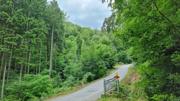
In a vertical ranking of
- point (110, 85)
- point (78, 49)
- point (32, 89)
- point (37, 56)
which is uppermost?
point (78, 49)

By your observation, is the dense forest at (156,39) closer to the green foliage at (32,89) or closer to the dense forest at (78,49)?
the dense forest at (78,49)

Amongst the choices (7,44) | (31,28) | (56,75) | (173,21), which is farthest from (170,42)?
(56,75)

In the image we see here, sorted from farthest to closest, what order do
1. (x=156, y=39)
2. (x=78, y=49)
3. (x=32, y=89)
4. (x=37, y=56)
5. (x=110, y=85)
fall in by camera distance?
1. (x=78, y=49)
2. (x=37, y=56)
3. (x=32, y=89)
4. (x=110, y=85)
5. (x=156, y=39)

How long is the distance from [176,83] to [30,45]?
33.4m

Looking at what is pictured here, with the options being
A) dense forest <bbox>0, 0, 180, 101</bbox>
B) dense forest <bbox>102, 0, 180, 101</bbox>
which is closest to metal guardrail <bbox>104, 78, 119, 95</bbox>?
dense forest <bbox>0, 0, 180, 101</bbox>

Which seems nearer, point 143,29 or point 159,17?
point 159,17

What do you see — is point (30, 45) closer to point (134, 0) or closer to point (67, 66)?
point (67, 66)

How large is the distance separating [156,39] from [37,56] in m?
35.5

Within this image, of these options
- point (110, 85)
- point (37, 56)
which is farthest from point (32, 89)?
point (37, 56)

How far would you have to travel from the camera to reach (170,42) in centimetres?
429

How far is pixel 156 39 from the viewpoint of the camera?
443 centimetres

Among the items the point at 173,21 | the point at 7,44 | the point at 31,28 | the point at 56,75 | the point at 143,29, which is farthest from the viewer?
the point at 56,75

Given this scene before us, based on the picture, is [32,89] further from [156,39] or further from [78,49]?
[78,49]

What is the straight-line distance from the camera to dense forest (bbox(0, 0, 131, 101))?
1086 inches
